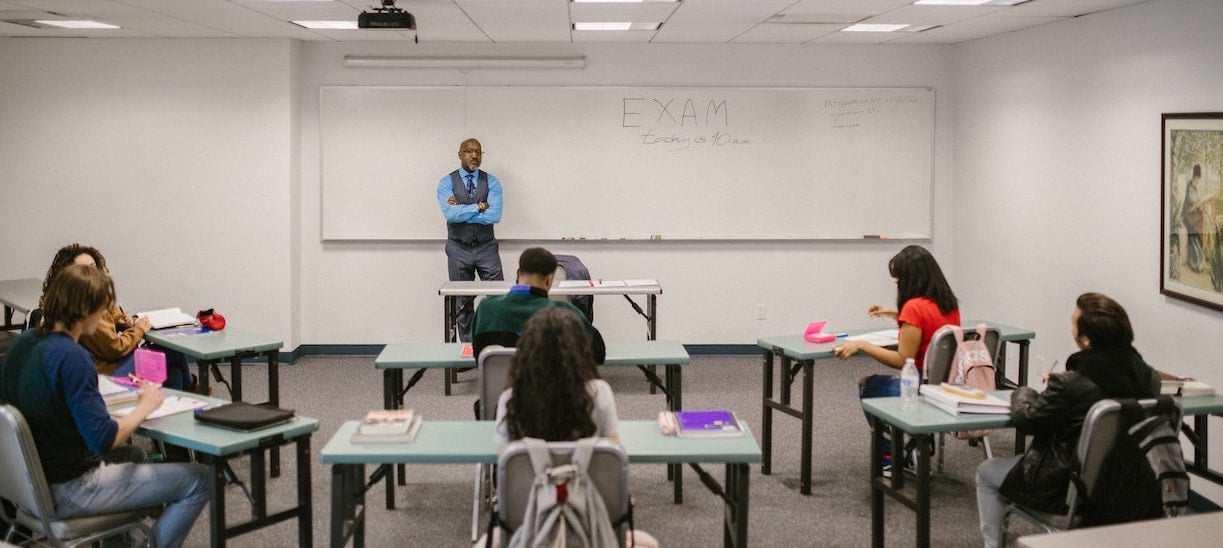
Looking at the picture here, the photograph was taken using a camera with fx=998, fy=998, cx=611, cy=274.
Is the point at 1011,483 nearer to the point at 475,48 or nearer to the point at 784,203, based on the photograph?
the point at 784,203

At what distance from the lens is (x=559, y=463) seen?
264 cm

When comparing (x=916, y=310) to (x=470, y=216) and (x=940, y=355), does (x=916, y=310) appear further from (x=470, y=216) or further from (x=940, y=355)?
(x=470, y=216)

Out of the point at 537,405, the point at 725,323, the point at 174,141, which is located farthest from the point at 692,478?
the point at 174,141

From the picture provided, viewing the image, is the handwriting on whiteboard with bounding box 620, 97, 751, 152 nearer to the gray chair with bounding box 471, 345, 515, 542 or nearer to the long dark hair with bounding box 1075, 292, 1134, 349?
the gray chair with bounding box 471, 345, 515, 542

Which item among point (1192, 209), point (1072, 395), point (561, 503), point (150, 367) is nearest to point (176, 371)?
point (150, 367)

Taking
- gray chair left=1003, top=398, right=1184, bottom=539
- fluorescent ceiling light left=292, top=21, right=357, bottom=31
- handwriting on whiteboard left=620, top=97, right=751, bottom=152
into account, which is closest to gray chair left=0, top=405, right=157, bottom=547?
gray chair left=1003, top=398, right=1184, bottom=539

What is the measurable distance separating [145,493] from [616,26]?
440 centimetres

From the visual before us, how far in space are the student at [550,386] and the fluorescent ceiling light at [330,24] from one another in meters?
4.22

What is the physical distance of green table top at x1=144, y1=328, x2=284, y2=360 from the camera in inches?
181

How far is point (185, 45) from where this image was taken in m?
7.30

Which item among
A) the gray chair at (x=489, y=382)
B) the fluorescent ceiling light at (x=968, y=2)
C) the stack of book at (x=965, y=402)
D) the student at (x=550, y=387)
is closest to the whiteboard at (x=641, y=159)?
the fluorescent ceiling light at (x=968, y=2)

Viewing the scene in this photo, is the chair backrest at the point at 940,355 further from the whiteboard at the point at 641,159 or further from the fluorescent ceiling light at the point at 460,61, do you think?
the fluorescent ceiling light at the point at 460,61

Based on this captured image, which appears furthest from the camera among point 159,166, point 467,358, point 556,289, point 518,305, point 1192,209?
point 159,166

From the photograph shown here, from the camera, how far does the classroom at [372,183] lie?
7.31 metres
